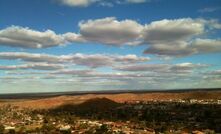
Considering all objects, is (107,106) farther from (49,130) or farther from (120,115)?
(49,130)

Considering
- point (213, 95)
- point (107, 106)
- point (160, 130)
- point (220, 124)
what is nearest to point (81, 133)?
point (160, 130)

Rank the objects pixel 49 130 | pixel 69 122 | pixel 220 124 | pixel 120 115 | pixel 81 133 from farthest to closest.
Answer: pixel 120 115, pixel 69 122, pixel 220 124, pixel 49 130, pixel 81 133

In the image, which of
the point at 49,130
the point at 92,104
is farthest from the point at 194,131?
the point at 92,104

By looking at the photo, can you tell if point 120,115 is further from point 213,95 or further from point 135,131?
point 213,95

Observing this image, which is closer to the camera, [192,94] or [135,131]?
[135,131]

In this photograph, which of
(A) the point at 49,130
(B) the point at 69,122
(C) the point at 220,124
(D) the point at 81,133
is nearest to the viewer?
(D) the point at 81,133

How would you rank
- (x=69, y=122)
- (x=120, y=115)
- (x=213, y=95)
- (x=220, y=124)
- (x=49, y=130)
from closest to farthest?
1. (x=49, y=130)
2. (x=220, y=124)
3. (x=69, y=122)
4. (x=120, y=115)
5. (x=213, y=95)

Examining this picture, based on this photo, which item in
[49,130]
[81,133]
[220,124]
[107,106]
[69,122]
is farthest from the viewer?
[107,106]

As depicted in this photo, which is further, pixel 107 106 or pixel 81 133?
pixel 107 106
